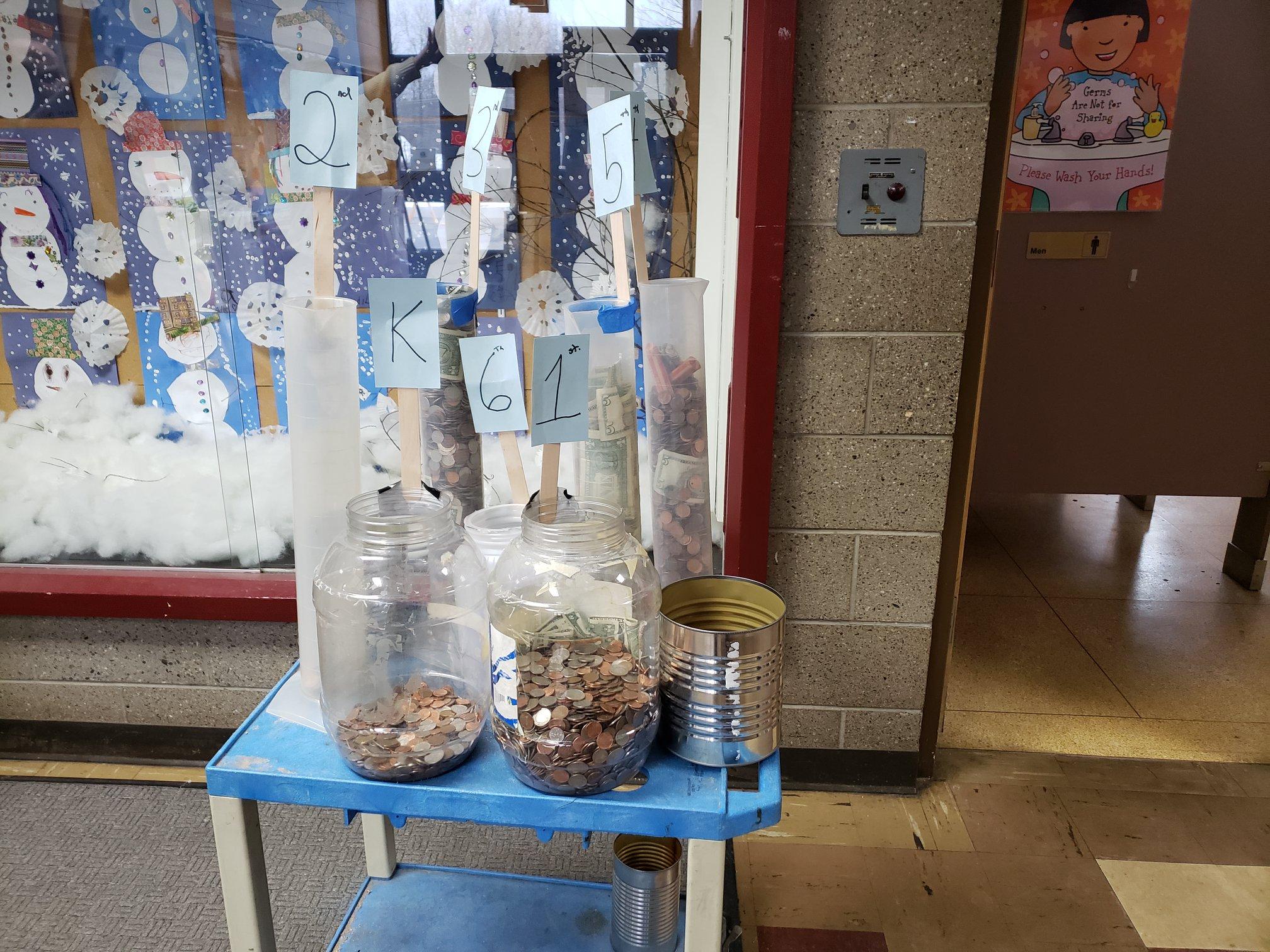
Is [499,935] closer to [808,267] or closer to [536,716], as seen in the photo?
[536,716]

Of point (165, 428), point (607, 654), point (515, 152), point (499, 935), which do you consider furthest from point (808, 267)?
point (165, 428)

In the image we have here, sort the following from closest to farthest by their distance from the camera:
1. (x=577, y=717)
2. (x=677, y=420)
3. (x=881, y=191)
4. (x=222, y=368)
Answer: (x=577, y=717)
(x=677, y=420)
(x=881, y=191)
(x=222, y=368)

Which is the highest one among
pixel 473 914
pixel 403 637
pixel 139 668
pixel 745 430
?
pixel 745 430

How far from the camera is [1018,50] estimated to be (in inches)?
64.0

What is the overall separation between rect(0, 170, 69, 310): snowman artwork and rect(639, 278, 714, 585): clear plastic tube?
153 cm

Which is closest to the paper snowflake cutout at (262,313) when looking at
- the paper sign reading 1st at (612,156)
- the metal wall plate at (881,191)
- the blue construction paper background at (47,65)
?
the blue construction paper background at (47,65)

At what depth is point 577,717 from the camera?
0.91m

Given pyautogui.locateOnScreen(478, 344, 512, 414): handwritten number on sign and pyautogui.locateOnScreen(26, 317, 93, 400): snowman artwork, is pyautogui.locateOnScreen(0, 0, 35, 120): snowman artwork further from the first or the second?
pyautogui.locateOnScreen(478, 344, 512, 414): handwritten number on sign

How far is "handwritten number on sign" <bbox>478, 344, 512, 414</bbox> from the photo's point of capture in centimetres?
102

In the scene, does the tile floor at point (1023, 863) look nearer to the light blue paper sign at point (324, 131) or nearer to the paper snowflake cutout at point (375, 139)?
the light blue paper sign at point (324, 131)

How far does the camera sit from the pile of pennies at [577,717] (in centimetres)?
91

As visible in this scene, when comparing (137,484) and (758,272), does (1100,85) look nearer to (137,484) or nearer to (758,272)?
(758,272)

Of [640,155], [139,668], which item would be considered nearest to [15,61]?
[139,668]

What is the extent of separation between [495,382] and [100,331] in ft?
4.87
